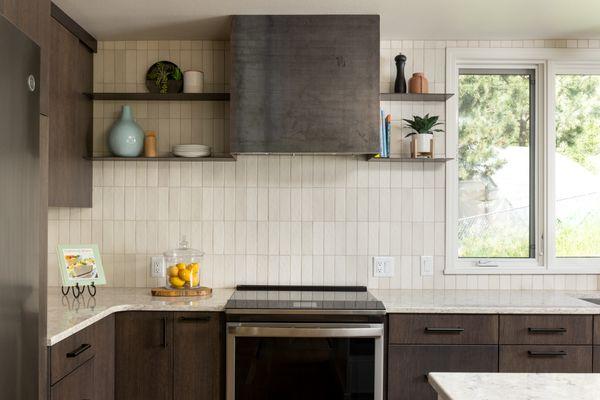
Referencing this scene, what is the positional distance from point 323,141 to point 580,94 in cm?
162

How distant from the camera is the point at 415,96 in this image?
310cm

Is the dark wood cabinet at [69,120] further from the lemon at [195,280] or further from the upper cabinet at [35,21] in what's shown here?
the upper cabinet at [35,21]

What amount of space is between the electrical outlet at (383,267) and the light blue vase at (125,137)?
1.48m

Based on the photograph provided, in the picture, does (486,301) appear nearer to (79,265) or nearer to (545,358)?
(545,358)

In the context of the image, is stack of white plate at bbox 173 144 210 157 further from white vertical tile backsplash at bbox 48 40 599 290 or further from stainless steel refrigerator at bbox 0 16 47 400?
stainless steel refrigerator at bbox 0 16 47 400

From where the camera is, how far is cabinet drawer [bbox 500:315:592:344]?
2641 mm

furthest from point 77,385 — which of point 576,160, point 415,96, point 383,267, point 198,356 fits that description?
point 576,160

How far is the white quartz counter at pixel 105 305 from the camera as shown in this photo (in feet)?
7.18

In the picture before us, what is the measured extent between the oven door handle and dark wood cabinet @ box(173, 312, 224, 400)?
0.14 meters

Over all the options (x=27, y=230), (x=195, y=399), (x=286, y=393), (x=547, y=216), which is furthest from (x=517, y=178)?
(x=27, y=230)

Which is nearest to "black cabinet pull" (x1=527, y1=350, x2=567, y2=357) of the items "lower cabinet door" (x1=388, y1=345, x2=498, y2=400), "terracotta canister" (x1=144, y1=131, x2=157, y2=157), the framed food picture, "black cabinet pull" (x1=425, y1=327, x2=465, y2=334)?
"lower cabinet door" (x1=388, y1=345, x2=498, y2=400)

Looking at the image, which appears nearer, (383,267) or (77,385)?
(77,385)

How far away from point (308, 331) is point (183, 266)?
79 cm

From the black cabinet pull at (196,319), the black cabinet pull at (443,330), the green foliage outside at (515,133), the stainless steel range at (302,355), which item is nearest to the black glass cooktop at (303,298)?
the stainless steel range at (302,355)
